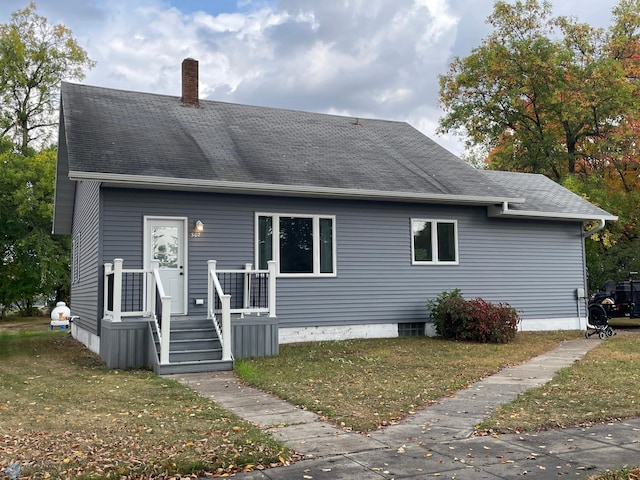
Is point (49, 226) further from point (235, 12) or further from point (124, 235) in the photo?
point (124, 235)

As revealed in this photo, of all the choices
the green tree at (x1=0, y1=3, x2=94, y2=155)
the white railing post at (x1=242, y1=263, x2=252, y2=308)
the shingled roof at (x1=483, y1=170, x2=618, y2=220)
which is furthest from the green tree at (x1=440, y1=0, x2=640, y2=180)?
the green tree at (x1=0, y1=3, x2=94, y2=155)

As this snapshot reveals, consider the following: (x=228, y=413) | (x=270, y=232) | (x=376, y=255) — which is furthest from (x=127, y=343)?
(x=376, y=255)

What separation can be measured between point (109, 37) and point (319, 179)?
8.58 m

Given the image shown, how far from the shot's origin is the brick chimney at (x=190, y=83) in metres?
15.2

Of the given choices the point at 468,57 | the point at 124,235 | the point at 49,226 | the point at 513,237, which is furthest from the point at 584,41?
the point at 49,226

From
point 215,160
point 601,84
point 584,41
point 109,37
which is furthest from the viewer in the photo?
point 584,41

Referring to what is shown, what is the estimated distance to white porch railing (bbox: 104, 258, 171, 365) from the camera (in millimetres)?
9117

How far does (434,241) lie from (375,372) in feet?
19.4

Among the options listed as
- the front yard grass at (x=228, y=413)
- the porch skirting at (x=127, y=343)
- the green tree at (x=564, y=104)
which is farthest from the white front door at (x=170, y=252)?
the green tree at (x=564, y=104)

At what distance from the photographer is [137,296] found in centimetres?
1096

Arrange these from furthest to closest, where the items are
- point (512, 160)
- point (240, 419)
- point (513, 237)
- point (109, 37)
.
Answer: point (512, 160), point (109, 37), point (513, 237), point (240, 419)

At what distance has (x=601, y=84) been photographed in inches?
957

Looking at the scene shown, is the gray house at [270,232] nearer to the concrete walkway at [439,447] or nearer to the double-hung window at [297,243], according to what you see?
the double-hung window at [297,243]

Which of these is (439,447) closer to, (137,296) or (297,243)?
(137,296)
